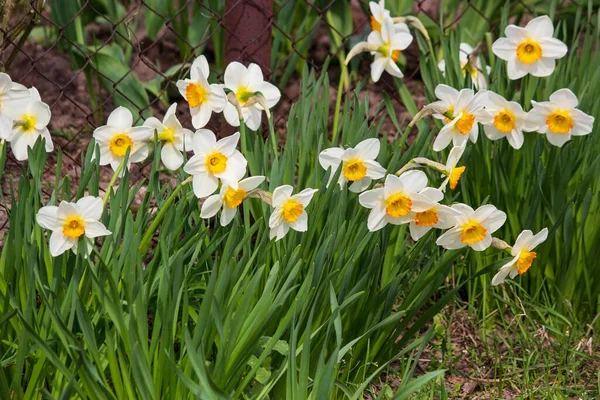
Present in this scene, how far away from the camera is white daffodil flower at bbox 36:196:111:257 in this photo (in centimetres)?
156

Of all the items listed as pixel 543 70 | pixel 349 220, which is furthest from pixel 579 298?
pixel 349 220

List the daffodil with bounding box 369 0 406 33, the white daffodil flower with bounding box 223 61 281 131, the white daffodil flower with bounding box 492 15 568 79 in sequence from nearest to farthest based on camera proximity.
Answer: the white daffodil flower with bounding box 223 61 281 131 → the white daffodil flower with bounding box 492 15 568 79 → the daffodil with bounding box 369 0 406 33

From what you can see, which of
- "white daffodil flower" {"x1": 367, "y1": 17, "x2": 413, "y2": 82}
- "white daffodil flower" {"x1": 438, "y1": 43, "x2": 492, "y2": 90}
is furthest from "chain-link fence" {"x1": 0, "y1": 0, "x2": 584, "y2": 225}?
"white daffodil flower" {"x1": 367, "y1": 17, "x2": 413, "y2": 82}

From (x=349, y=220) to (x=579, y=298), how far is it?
779 millimetres

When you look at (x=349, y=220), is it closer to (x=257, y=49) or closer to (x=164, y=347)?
(x=164, y=347)

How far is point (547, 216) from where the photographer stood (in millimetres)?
2260

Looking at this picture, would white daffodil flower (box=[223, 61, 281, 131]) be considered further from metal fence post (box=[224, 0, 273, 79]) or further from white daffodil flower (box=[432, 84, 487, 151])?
metal fence post (box=[224, 0, 273, 79])

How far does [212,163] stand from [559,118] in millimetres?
889

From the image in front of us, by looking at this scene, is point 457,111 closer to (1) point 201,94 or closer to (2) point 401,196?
(2) point 401,196

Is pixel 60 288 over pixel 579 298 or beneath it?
over

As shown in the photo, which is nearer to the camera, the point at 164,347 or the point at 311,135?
the point at 164,347

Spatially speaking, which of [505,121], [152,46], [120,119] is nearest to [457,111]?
[505,121]

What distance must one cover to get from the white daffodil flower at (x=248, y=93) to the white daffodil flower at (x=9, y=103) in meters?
0.44

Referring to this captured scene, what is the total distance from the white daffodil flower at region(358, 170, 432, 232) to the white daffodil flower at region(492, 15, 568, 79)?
0.65 m
